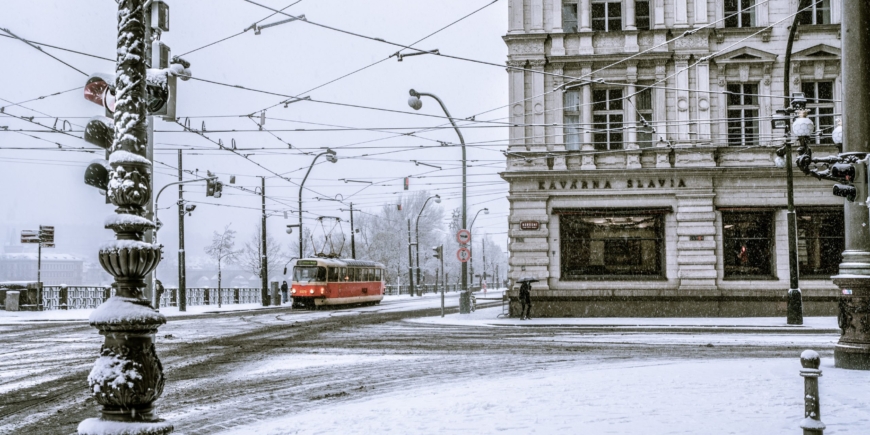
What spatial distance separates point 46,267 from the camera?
122750 mm

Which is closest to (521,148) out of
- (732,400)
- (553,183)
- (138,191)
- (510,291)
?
(553,183)

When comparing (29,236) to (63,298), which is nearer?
(29,236)

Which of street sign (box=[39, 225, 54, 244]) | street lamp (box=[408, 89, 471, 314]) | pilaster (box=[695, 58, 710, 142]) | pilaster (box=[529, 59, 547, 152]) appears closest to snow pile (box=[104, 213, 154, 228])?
street lamp (box=[408, 89, 471, 314])

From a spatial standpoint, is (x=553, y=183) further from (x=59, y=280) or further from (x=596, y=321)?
(x=59, y=280)

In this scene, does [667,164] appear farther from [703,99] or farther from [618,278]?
[618,278]

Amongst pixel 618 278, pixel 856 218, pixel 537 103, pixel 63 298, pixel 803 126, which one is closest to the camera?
pixel 856 218

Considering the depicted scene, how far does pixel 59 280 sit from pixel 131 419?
130901 mm

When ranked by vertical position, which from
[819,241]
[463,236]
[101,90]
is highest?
[101,90]

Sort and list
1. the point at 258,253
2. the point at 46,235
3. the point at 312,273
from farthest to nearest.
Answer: the point at 258,253 → the point at 312,273 → the point at 46,235

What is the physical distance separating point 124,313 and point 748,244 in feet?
82.5

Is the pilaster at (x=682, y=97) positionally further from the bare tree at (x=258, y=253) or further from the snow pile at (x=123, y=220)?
the bare tree at (x=258, y=253)

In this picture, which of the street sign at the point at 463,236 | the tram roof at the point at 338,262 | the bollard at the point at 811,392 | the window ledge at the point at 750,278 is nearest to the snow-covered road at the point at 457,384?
the bollard at the point at 811,392

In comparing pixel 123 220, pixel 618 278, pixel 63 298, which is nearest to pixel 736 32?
pixel 618 278

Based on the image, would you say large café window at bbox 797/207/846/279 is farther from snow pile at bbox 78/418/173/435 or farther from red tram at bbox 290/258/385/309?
snow pile at bbox 78/418/173/435
